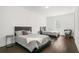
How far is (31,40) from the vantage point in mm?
1566

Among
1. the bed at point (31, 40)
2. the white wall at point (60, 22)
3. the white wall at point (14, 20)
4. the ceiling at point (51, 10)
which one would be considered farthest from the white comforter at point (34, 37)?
the ceiling at point (51, 10)

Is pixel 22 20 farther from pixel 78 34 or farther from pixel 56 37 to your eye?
pixel 78 34

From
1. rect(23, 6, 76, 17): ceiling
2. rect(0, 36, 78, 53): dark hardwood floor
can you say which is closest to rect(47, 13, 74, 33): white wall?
rect(23, 6, 76, 17): ceiling

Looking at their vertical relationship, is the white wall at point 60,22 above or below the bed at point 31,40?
above

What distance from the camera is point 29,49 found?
1.55 metres

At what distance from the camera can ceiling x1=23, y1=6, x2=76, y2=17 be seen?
1.56m

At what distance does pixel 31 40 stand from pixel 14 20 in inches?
22.0

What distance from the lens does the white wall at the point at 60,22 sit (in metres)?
1.62

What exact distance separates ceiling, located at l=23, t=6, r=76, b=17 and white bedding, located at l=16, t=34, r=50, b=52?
0.52 m

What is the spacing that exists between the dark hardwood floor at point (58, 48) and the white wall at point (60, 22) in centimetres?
24

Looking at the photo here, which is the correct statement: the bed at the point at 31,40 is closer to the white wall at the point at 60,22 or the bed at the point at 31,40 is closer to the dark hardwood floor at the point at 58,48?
the dark hardwood floor at the point at 58,48

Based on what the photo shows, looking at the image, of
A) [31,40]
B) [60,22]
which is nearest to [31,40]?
Result: [31,40]
